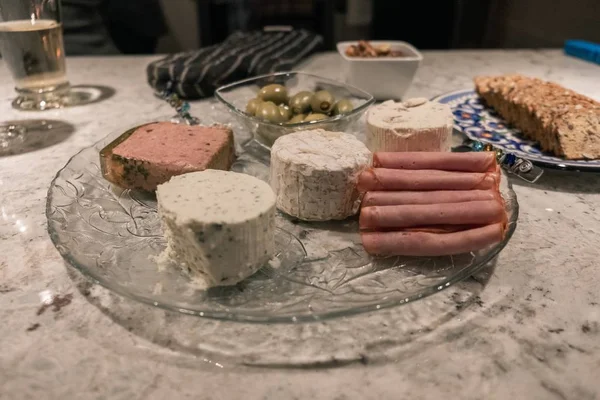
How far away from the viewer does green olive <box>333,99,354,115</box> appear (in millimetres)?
1679

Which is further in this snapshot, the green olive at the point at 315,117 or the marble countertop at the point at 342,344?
the green olive at the point at 315,117

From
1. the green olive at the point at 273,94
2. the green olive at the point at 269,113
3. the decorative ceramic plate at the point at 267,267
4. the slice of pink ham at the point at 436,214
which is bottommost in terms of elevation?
the decorative ceramic plate at the point at 267,267

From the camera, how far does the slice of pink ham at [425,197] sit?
1134 mm

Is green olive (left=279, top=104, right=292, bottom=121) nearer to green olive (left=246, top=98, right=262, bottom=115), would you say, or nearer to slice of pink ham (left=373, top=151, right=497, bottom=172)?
green olive (left=246, top=98, right=262, bottom=115)

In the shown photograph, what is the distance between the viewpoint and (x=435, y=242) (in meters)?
1.07

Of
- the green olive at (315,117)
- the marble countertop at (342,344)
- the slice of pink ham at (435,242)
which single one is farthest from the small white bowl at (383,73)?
the slice of pink ham at (435,242)

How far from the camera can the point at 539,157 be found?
5.02 feet

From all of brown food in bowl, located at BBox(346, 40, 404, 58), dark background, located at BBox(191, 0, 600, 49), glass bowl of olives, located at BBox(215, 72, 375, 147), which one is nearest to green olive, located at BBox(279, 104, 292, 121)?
glass bowl of olives, located at BBox(215, 72, 375, 147)

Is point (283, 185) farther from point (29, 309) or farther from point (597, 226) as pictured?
point (597, 226)

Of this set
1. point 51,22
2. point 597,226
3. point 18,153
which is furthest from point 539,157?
point 51,22

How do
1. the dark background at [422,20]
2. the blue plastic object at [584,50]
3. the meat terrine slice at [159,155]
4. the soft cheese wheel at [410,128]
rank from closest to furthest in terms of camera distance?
1. the meat terrine slice at [159,155]
2. the soft cheese wheel at [410,128]
3. the blue plastic object at [584,50]
4. the dark background at [422,20]

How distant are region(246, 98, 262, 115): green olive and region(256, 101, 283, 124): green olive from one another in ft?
0.06

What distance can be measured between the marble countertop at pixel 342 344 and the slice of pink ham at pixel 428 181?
174 mm

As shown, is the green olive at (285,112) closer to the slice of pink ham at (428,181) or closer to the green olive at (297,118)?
the green olive at (297,118)
